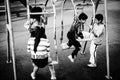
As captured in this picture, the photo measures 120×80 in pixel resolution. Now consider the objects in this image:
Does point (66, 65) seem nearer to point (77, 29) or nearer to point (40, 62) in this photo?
point (77, 29)

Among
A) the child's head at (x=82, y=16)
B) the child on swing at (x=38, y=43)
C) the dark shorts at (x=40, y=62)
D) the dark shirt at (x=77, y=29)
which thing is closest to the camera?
the child on swing at (x=38, y=43)

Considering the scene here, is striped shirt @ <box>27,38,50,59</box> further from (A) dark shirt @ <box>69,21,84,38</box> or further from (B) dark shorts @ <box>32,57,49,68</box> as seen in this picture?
(A) dark shirt @ <box>69,21,84,38</box>

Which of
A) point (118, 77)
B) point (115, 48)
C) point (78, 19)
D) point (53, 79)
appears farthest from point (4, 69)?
point (115, 48)

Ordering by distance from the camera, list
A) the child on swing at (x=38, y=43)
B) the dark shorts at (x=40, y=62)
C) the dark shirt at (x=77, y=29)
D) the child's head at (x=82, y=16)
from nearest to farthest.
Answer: the child on swing at (x=38, y=43) → the dark shorts at (x=40, y=62) → the child's head at (x=82, y=16) → the dark shirt at (x=77, y=29)

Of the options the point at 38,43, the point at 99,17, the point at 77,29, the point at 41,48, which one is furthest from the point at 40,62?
the point at 99,17

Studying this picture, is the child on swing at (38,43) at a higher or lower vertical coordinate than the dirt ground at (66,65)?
higher

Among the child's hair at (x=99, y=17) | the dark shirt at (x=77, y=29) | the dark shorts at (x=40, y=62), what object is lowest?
the dark shorts at (x=40, y=62)

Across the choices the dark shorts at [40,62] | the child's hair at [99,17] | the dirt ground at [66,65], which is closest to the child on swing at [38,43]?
the dark shorts at [40,62]

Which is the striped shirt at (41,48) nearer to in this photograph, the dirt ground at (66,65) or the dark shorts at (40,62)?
the dark shorts at (40,62)

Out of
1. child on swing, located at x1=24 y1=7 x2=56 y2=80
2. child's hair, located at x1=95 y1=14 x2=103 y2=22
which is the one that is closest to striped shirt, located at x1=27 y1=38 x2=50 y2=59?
child on swing, located at x1=24 y1=7 x2=56 y2=80

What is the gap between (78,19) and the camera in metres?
4.86

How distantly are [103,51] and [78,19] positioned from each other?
2042 millimetres

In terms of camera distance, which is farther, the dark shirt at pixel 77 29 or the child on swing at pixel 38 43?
the dark shirt at pixel 77 29

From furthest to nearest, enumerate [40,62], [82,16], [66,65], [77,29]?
[66,65] < [77,29] < [82,16] < [40,62]
